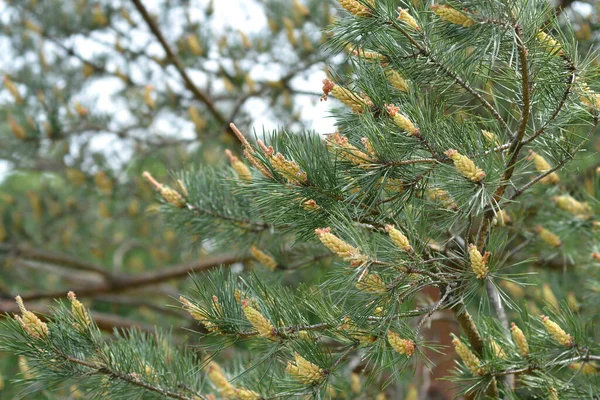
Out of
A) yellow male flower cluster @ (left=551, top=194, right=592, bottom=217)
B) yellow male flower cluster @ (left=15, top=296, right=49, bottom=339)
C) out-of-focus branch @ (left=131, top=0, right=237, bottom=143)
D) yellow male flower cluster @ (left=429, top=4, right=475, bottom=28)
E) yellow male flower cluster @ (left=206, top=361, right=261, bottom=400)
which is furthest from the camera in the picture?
out-of-focus branch @ (left=131, top=0, right=237, bottom=143)

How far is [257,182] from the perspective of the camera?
0.75 m

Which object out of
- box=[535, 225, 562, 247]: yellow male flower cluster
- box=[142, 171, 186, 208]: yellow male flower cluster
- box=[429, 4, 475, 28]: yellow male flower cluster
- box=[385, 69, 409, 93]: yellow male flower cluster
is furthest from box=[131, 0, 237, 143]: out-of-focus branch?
box=[429, 4, 475, 28]: yellow male flower cluster

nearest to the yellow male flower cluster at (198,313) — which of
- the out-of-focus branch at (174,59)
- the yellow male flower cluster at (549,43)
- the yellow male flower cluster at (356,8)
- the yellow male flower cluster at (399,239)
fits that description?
the yellow male flower cluster at (399,239)

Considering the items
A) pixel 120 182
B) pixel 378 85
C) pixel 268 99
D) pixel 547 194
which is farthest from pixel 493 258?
pixel 120 182

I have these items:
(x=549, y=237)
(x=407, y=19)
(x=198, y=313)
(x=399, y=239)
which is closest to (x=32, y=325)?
(x=198, y=313)

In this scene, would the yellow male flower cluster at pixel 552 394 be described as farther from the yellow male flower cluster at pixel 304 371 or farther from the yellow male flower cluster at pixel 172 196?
the yellow male flower cluster at pixel 172 196

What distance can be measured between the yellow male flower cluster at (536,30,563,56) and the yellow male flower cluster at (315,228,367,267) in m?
Answer: 0.28

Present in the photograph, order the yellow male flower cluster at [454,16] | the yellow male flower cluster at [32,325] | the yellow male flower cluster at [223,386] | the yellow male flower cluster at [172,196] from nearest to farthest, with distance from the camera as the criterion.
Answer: the yellow male flower cluster at [454,16] → the yellow male flower cluster at [32,325] → the yellow male flower cluster at [223,386] → the yellow male flower cluster at [172,196]

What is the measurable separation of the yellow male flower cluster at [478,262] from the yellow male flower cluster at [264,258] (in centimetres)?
42

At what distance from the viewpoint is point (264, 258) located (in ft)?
3.34

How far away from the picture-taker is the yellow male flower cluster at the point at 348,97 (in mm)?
698

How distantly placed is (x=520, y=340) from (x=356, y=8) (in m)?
0.41

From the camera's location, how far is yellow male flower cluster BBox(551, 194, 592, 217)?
112 cm

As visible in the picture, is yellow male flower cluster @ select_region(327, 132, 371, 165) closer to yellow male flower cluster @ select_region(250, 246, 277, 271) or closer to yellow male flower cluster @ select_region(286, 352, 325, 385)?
yellow male flower cluster @ select_region(286, 352, 325, 385)
